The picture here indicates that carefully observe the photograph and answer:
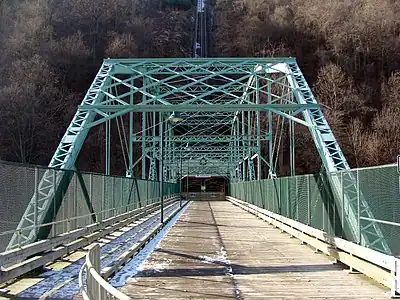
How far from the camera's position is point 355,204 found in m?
13.1

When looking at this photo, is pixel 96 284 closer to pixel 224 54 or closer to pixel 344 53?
pixel 344 53

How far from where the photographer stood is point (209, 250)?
1692cm

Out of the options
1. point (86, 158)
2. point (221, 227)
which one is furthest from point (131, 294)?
point (86, 158)

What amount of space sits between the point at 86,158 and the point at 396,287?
62107 millimetres

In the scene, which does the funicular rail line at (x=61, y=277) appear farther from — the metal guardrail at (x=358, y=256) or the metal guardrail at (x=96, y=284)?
the metal guardrail at (x=358, y=256)

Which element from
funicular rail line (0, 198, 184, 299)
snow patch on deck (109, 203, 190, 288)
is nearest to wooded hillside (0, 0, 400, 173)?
snow patch on deck (109, 203, 190, 288)

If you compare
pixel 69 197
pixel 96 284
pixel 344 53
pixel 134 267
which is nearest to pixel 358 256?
pixel 134 267

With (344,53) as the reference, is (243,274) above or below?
below

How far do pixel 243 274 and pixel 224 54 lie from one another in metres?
82.9

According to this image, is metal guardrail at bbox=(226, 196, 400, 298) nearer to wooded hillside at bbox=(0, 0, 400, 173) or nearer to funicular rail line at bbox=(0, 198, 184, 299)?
funicular rail line at bbox=(0, 198, 184, 299)

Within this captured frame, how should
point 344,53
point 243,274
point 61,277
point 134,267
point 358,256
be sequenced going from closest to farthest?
1. point 61,277
2. point 358,256
3. point 243,274
4. point 134,267
5. point 344,53

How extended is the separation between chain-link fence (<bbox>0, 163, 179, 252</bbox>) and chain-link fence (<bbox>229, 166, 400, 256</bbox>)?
22.2ft

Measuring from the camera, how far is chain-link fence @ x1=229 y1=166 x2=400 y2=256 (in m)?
10.5

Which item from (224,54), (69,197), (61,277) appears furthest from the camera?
(224,54)
